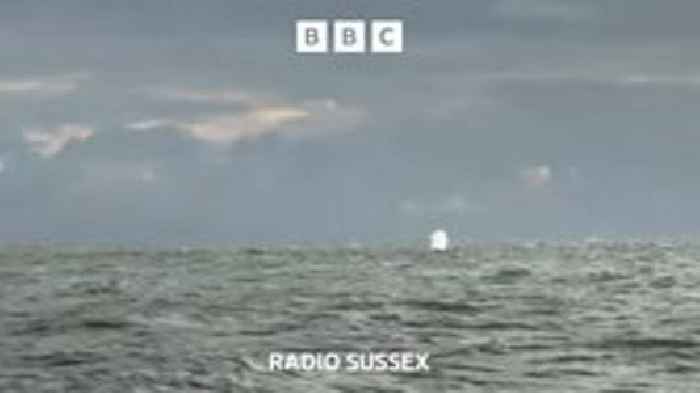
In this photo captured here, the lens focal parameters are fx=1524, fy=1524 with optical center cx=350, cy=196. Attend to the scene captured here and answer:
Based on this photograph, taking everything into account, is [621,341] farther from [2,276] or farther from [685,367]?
[2,276]

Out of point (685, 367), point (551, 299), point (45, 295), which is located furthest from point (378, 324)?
point (45, 295)

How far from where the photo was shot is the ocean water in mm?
31859

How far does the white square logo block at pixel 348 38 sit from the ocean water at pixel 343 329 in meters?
6.43

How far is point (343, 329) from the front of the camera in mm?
38812

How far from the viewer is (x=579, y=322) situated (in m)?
Result: 43.9

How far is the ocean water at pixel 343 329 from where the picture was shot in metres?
31.9

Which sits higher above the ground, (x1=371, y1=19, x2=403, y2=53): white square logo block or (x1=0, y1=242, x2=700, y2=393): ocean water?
(x1=371, y1=19, x2=403, y2=53): white square logo block

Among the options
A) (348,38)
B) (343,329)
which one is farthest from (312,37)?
(343,329)

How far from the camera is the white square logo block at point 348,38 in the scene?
26562 millimetres

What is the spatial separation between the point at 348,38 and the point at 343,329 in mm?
13691

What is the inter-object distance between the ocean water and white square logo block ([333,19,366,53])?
6.43 meters

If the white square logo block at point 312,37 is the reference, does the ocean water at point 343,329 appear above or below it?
below

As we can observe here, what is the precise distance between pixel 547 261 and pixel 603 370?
61.0m

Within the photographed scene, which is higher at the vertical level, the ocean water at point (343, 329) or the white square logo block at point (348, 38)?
the white square logo block at point (348, 38)
